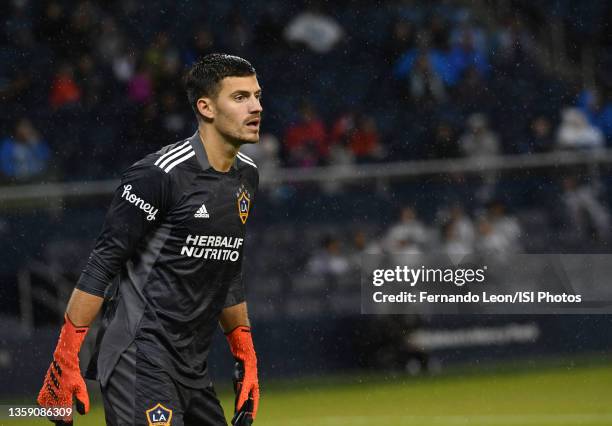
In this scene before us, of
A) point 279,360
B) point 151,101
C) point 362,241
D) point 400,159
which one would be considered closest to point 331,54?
point 400,159

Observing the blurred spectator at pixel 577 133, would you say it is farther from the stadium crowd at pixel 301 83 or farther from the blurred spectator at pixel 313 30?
the blurred spectator at pixel 313 30

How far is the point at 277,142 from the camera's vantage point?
40.7ft

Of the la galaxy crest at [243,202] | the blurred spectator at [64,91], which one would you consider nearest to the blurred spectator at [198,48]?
the blurred spectator at [64,91]

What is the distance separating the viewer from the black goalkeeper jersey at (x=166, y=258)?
428 cm

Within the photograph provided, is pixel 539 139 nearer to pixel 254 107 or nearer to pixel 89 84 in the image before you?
pixel 89 84

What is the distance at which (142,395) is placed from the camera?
4324 millimetres

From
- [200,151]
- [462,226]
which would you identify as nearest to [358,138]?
[462,226]

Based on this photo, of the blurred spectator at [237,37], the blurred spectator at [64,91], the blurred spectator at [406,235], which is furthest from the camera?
the blurred spectator at [237,37]

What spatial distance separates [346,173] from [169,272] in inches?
272

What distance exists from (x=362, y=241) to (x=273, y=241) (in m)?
0.84

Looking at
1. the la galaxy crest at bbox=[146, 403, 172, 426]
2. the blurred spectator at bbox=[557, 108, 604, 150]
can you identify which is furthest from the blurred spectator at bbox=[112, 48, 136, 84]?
the la galaxy crest at bbox=[146, 403, 172, 426]

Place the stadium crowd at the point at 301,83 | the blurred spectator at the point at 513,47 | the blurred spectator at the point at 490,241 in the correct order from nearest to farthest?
1. the blurred spectator at the point at 490,241
2. the stadium crowd at the point at 301,83
3. the blurred spectator at the point at 513,47

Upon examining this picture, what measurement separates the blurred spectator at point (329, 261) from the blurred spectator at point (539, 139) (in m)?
3.14

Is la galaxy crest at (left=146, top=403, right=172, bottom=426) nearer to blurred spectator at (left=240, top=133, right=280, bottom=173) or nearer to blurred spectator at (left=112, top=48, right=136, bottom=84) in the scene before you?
blurred spectator at (left=240, top=133, right=280, bottom=173)
